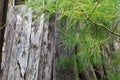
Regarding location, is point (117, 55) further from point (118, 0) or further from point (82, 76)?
point (118, 0)

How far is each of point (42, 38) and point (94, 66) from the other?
546 mm

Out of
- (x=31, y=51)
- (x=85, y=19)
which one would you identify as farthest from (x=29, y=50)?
(x=85, y=19)

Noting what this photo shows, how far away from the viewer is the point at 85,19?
1322mm

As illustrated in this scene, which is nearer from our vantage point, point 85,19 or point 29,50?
point 85,19

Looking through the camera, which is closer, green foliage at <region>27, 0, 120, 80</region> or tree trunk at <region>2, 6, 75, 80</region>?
green foliage at <region>27, 0, 120, 80</region>

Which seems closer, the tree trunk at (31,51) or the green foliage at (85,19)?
the green foliage at (85,19)

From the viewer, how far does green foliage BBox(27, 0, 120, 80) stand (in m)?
1.31

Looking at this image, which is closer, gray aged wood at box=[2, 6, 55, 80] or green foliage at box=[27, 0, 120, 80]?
green foliage at box=[27, 0, 120, 80]

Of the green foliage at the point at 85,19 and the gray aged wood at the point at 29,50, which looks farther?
the gray aged wood at the point at 29,50

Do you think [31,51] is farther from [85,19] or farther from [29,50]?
[85,19]

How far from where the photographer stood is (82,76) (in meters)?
1.83

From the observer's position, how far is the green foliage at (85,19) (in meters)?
1.31

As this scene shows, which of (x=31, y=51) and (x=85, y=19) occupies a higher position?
(x=85, y=19)

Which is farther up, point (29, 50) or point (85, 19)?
point (85, 19)
